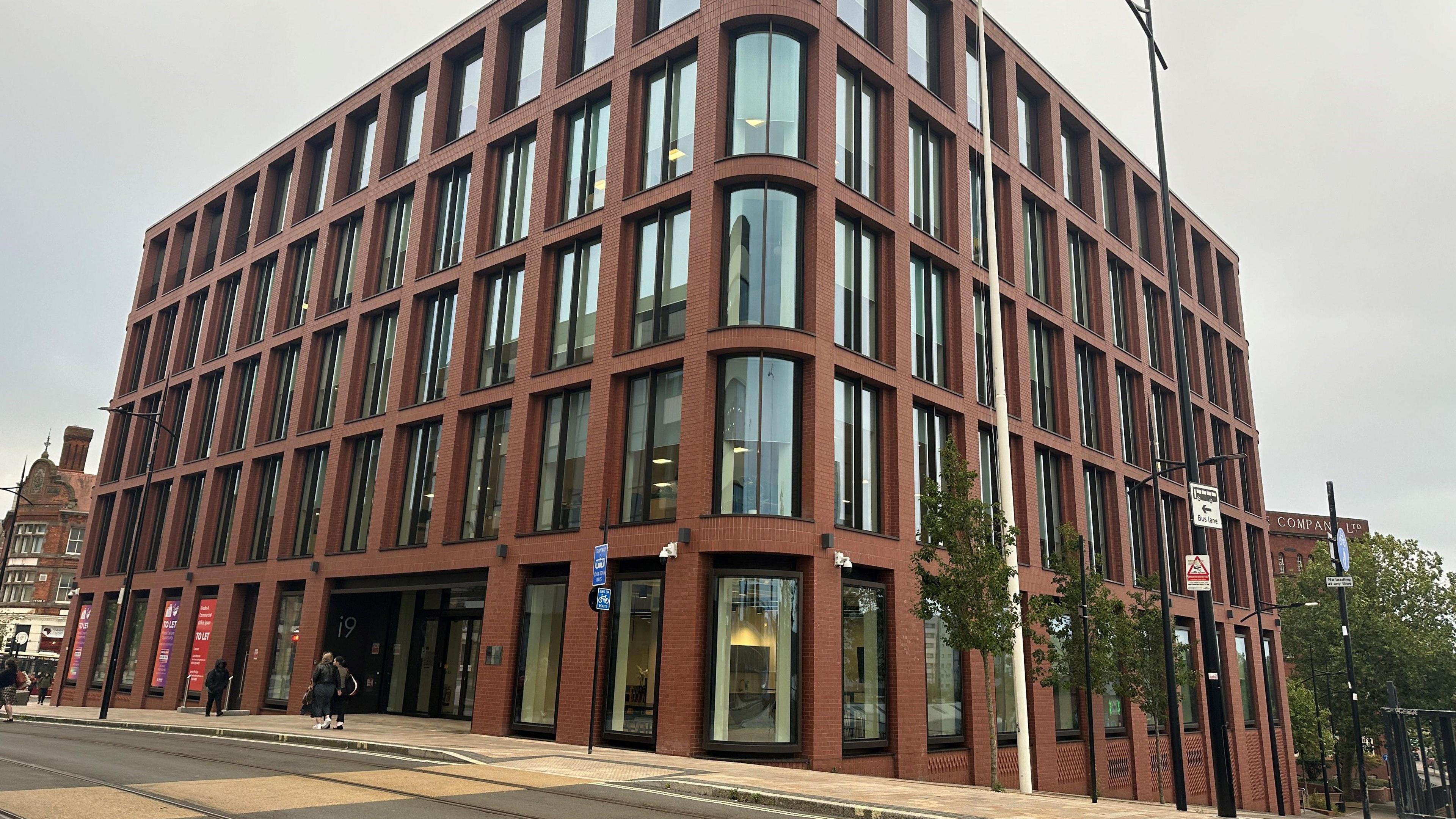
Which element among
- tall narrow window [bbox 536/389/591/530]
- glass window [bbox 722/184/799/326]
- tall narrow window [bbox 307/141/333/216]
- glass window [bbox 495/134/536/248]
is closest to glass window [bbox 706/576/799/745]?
tall narrow window [bbox 536/389/591/530]

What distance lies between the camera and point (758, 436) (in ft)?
71.3

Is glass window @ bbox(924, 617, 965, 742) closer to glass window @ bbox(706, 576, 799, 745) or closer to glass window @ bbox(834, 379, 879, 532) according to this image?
glass window @ bbox(834, 379, 879, 532)

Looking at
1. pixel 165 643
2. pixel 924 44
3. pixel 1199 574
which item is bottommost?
pixel 165 643

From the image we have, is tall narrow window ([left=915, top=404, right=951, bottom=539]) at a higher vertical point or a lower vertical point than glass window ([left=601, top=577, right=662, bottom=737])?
higher

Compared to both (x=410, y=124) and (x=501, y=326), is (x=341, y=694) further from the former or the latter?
(x=410, y=124)

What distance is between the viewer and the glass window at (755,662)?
1988 cm

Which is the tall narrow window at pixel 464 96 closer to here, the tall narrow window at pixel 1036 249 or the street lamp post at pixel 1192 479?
the tall narrow window at pixel 1036 249

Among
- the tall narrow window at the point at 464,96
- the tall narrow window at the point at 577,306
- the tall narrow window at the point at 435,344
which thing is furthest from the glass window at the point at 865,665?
the tall narrow window at the point at 464,96

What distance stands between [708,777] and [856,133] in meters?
18.1

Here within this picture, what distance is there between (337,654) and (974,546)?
2245 centimetres

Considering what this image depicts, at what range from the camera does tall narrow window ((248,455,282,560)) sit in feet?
114

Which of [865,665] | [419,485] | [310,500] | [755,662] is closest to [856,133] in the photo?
[865,665]

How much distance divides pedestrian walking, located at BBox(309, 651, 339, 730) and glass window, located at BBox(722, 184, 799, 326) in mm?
13961

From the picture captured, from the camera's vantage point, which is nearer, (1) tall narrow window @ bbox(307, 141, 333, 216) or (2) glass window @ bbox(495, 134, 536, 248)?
(2) glass window @ bbox(495, 134, 536, 248)
